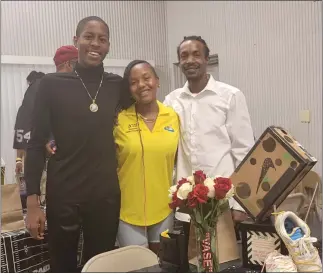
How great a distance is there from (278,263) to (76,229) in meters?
0.71

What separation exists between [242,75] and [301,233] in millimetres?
2064

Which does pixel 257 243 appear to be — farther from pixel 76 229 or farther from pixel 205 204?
pixel 76 229

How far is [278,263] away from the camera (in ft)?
3.77

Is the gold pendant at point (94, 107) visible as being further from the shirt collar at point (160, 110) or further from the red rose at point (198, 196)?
the red rose at point (198, 196)

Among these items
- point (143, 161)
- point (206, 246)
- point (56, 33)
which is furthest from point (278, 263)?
point (56, 33)

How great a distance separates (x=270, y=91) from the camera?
3.00 meters

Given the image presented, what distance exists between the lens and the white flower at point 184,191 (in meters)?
1.17

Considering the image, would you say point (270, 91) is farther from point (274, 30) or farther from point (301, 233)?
point (301, 233)

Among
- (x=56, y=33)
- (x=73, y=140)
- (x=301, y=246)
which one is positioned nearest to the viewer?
(x=301, y=246)

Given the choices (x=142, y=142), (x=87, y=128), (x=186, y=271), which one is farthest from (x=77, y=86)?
(x=186, y=271)

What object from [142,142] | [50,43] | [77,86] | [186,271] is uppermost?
[50,43]

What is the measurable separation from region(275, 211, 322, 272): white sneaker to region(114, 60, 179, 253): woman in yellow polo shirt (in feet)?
1.84

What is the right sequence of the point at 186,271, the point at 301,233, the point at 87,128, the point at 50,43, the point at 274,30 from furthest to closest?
1. the point at 274,30
2. the point at 50,43
3. the point at 87,128
4. the point at 186,271
5. the point at 301,233

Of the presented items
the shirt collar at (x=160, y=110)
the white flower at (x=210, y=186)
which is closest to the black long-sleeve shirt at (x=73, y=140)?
the shirt collar at (x=160, y=110)
